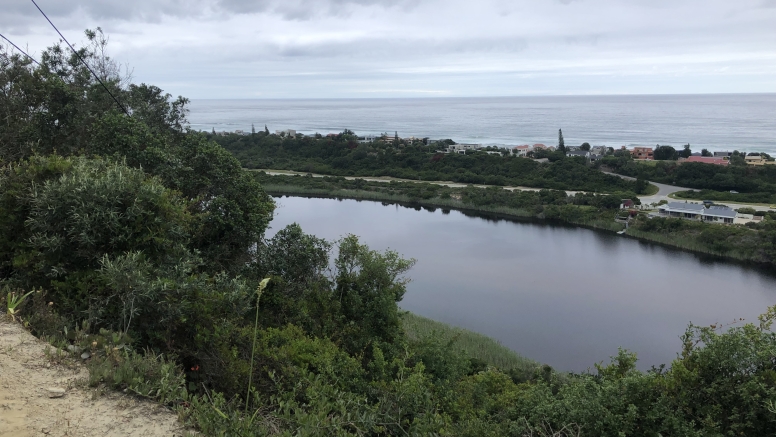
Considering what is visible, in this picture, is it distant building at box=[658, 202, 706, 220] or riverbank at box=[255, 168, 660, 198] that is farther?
riverbank at box=[255, 168, 660, 198]

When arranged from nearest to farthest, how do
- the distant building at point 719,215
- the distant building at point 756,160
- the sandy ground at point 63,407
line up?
the sandy ground at point 63,407 < the distant building at point 719,215 < the distant building at point 756,160

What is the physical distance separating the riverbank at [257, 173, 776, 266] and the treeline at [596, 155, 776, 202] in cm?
752

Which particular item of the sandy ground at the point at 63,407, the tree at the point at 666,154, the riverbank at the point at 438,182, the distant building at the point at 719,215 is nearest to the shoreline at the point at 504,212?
the distant building at the point at 719,215

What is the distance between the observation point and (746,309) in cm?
1254

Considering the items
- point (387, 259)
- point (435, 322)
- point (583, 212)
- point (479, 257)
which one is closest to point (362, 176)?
point (583, 212)

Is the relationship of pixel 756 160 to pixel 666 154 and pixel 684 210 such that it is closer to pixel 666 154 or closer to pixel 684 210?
pixel 666 154

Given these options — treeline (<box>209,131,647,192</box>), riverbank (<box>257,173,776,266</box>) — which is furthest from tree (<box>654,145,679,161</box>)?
riverbank (<box>257,173,776,266</box>)

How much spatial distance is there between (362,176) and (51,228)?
30340mm

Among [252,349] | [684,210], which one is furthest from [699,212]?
[252,349]

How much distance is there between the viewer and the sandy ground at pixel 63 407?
2.48m

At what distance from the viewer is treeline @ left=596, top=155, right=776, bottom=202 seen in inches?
967

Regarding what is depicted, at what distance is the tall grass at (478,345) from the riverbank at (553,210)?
35.2 feet

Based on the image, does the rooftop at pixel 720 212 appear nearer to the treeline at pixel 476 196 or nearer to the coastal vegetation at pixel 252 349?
the treeline at pixel 476 196

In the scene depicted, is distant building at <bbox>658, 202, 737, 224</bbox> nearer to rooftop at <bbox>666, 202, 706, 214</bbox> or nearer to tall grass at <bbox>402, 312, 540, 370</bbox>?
rooftop at <bbox>666, 202, 706, 214</bbox>
